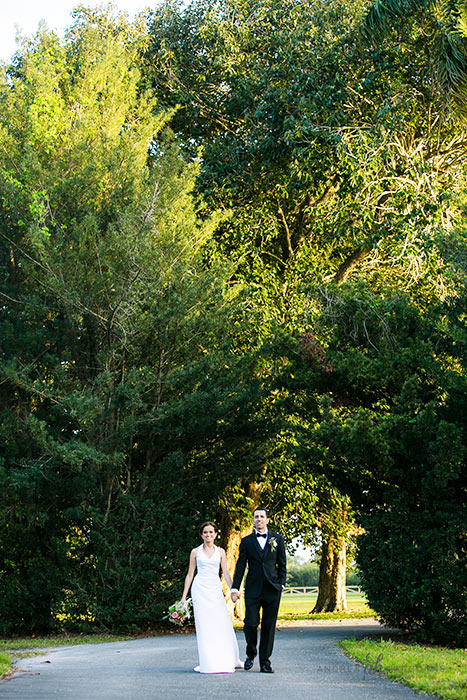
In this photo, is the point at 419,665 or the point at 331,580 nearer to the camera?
the point at 419,665

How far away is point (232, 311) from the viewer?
17.9 m

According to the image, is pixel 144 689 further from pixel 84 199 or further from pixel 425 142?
pixel 425 142

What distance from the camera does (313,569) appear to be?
95.9 meters

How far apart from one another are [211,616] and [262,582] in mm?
855

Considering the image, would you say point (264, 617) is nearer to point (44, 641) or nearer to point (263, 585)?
point (263, 585)

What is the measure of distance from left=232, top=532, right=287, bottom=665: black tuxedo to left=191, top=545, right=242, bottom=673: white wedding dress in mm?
261

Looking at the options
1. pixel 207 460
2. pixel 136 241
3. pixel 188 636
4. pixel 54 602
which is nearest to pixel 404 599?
pixel 188 636

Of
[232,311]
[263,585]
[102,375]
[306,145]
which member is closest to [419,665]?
[263,585]

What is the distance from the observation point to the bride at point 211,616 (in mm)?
8984

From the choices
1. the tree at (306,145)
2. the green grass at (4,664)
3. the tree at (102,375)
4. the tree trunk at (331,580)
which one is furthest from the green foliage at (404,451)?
the tree trunk at (331,580)

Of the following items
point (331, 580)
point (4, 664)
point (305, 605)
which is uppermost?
point (4, 664)

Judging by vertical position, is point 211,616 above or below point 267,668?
above

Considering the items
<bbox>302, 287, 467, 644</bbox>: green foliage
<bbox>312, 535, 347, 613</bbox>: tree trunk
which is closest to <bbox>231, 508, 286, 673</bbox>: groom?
<bbox>302, 287, 467, 644</bbox>: green foliage

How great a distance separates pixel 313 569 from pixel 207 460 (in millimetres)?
82616
